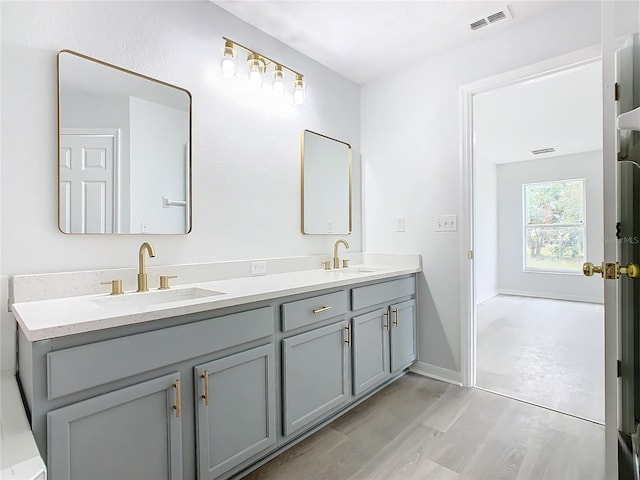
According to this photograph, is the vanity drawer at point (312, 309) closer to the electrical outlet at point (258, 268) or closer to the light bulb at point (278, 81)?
the electrical outlet at point (258, 268)

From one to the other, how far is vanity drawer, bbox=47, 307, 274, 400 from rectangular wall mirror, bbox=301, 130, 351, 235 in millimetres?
1225

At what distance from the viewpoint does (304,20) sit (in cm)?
220

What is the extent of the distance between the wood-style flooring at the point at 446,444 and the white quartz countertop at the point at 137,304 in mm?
808

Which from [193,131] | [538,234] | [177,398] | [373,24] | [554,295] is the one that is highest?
[373,24]

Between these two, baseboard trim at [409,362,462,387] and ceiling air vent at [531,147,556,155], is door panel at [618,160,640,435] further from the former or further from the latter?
ceiling air vent at [531,147,556,155]

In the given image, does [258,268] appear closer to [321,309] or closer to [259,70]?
[321,309]

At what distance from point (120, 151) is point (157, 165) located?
0.59ft

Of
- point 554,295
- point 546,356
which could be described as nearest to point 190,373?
point 546,356

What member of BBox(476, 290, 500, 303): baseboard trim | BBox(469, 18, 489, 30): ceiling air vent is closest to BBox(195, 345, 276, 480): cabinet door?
BBox(469, 18, 489, 30): ceiling air vent

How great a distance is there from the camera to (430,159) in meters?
2.71

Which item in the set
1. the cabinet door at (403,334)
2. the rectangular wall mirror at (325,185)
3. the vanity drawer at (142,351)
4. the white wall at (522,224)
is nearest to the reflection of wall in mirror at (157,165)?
the vanity drawer at (142,351)

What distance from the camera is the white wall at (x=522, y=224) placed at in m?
5.64

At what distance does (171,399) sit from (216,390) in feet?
0.61

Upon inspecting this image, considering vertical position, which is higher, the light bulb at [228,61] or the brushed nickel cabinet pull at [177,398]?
the light bulb at [228,61]
